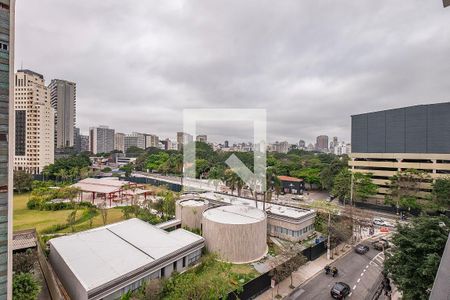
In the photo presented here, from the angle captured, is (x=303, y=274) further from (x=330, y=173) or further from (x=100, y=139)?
(x=100, y=139)

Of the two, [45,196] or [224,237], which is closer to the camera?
[224,237]

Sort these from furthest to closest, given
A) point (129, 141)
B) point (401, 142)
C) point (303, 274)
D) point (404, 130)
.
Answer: point (129, 141), point (401, 142), point (404, 130), point (303, 274)

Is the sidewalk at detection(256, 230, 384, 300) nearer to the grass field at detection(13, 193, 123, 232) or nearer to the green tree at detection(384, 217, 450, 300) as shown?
the green tree at detection(384, 217, 450, 300)

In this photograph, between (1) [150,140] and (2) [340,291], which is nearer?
(2) [340,291]

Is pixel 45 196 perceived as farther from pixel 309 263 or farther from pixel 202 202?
pixel 309 263

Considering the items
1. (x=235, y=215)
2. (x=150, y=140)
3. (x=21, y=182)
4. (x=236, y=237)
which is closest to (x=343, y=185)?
(x=235, y=215)

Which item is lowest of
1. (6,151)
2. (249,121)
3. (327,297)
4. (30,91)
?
(327,297)

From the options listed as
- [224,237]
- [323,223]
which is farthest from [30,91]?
[323,223]
